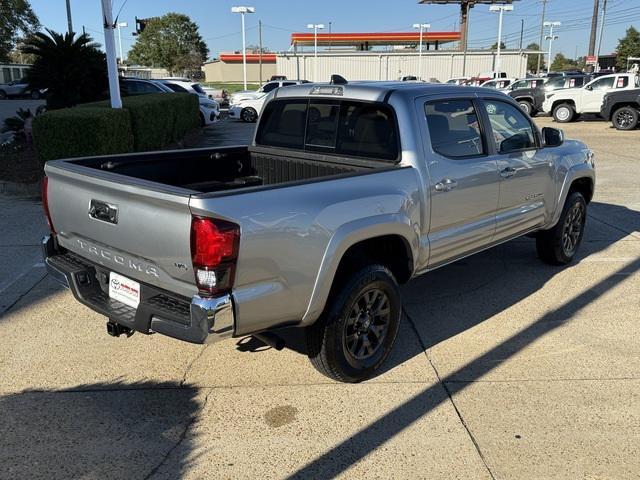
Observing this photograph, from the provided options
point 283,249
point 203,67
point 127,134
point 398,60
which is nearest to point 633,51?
point 398,60

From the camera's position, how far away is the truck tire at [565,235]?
5.94 metres

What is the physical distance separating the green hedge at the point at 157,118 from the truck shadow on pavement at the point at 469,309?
7314 millimetres

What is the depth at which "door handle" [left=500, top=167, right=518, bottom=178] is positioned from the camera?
15.6ft

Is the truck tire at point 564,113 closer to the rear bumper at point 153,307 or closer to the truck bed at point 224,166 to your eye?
the truck bed at point 224,166

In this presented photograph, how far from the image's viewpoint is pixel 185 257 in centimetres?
290

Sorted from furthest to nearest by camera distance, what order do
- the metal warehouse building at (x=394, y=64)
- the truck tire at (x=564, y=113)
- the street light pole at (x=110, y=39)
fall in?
the metal warehouse building at (x=394, y=64), the truck tire at (x=564, y=113), the street light pole at (x=110, y=39)

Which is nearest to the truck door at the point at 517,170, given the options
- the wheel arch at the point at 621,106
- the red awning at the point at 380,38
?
the wheel arch at the point at 621,106

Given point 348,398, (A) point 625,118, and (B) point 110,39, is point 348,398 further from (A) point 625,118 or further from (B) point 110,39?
(A) point 625,118

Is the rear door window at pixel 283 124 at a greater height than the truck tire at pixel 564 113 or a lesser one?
greater

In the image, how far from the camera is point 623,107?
20359 mm

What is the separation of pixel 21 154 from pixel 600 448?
10554 millimetres

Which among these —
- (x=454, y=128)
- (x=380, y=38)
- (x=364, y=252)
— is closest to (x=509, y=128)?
(x=454, y=128)

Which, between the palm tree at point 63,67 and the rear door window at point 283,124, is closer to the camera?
the rear door window at point 283,124

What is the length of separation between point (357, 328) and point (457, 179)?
1363 mm
